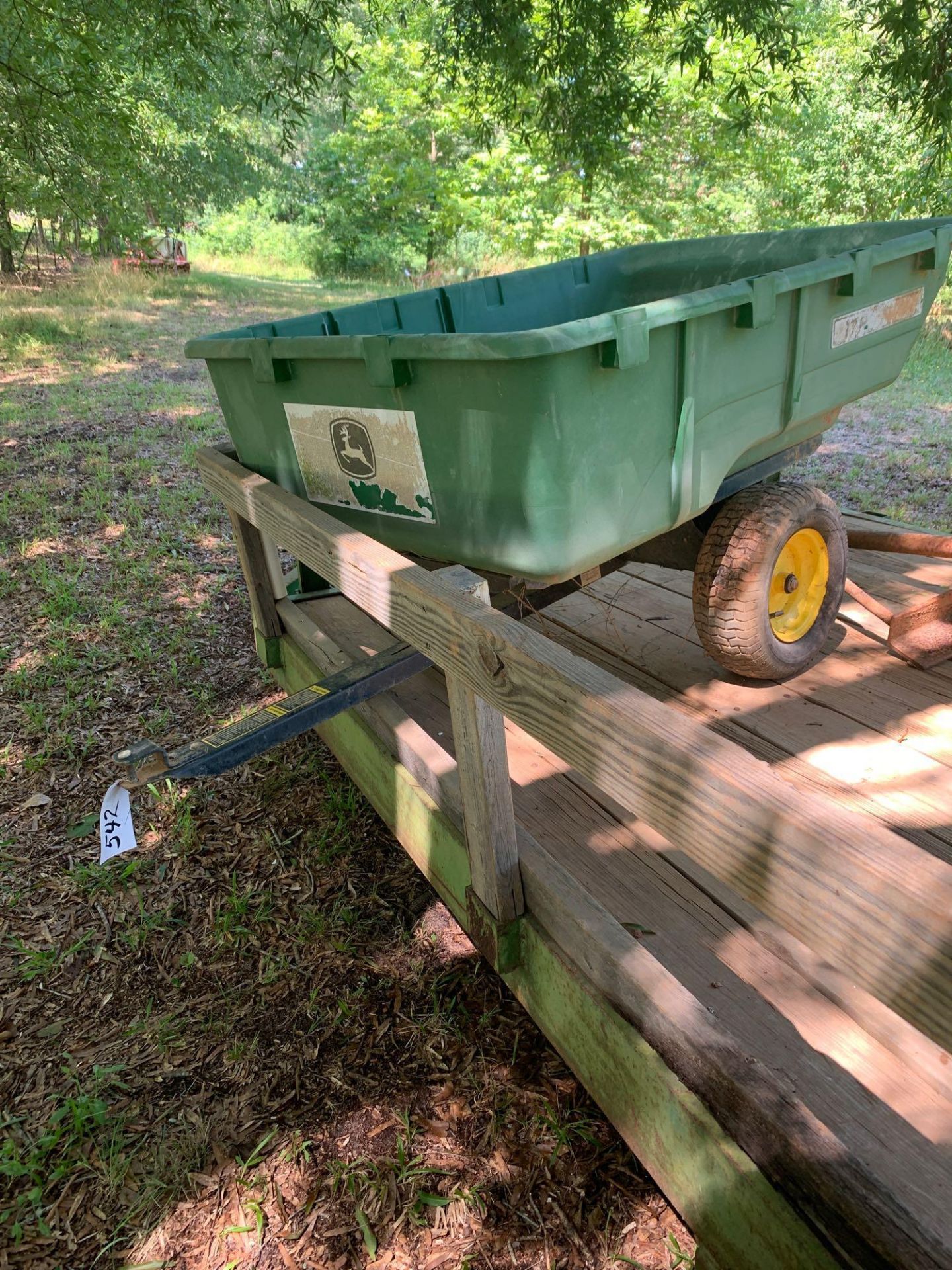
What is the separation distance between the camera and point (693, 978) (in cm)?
169

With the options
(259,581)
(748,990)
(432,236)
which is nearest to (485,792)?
(748,990)

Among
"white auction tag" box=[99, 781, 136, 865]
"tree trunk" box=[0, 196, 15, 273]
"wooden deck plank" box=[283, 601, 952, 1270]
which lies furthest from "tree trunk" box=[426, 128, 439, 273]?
"white auction tag" box=[99, 781, 136, 865]

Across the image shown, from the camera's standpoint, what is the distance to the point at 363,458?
2.11m

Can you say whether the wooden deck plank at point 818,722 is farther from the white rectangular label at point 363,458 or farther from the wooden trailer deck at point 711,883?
Answer: the white rectangular label at point 363,458

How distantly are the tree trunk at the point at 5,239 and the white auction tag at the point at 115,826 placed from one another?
324 inches

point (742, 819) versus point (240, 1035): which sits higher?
point (742, 819)

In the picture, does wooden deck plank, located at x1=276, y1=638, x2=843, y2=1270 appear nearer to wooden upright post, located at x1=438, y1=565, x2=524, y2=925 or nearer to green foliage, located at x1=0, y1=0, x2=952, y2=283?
wooden upright post, located at x1=438, y1=565, x2=524, y2=925

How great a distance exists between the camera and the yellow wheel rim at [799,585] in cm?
256

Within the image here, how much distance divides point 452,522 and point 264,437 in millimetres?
927

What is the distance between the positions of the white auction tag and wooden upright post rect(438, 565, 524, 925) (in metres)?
0.74

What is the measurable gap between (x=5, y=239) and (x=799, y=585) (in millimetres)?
11326

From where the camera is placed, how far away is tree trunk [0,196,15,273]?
9.46m

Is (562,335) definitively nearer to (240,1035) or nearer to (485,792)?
(485,792)

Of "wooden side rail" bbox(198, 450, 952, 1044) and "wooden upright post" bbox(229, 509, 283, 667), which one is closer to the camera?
"wooden side rail" bbox(198, 450, 952, 1044)
